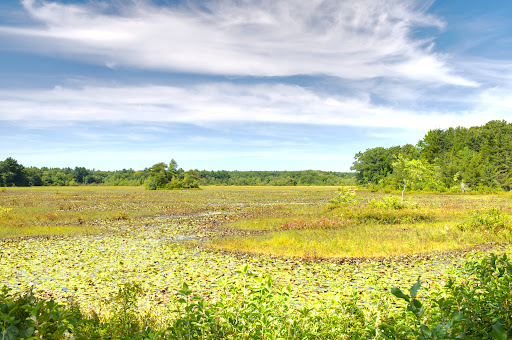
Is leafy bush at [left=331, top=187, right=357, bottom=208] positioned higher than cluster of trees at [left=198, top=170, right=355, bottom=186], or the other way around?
cluster of trees at [left=198, top=170, right=355, bottom=186]

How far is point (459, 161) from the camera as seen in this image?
241 feet

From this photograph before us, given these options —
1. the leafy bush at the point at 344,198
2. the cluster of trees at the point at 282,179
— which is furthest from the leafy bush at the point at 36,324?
the cluster of trees at the point at 282,179

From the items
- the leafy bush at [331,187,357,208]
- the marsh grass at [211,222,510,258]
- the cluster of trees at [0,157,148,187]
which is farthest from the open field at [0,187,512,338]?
the cluster of trees at [0,157,148,187]

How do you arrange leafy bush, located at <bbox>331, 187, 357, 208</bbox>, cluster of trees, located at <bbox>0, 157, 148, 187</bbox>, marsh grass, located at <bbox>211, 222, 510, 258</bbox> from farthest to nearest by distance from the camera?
cluster of trees, located at <bbox>0, 157, 148, 187</bbox> → leafy bush, located at <bbox>331, 187, 357, 208</bbox> → marsh grass, located at <bbox>211, 222, 510, 258</bbox>

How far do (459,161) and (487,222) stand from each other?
66.1 meters

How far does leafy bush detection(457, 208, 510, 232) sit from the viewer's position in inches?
677

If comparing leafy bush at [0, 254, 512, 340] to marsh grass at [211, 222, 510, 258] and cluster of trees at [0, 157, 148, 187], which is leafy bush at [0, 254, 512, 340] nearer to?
marsh grass at [211, 222, 510, 258]

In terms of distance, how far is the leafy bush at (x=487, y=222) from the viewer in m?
17.2

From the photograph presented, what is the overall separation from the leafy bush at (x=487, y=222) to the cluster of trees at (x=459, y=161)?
114 ft

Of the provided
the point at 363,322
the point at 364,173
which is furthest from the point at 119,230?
the point at 364,173

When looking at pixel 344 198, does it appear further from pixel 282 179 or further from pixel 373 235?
pixel 282 179

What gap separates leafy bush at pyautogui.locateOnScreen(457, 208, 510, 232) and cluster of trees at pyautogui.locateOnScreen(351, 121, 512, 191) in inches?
1369

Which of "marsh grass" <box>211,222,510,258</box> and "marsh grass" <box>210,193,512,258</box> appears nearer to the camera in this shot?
"marsh grass" <box>211,222,510,258</box>

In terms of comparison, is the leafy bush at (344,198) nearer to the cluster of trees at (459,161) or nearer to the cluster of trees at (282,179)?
the cluster of trees at (459,161)
